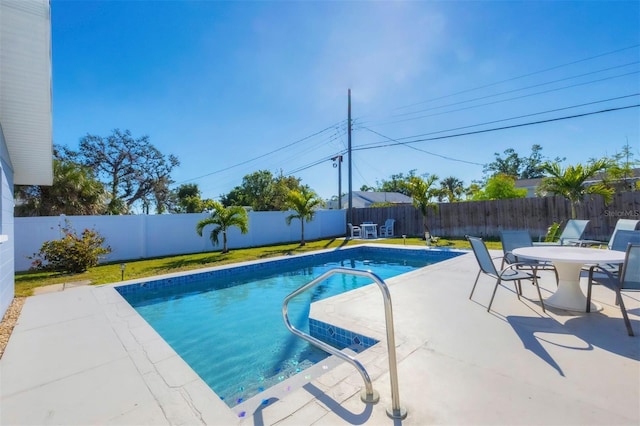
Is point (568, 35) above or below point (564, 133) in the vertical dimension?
above

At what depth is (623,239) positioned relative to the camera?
4.63 meters

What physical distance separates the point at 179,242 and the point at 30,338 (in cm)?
916

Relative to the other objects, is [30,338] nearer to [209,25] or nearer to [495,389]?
[495,389]

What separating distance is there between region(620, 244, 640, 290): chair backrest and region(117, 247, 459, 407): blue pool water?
→ 2.88m

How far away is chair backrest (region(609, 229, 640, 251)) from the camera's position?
14.3ft

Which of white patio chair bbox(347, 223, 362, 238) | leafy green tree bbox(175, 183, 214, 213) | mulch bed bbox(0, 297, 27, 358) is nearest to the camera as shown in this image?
mulch bed bbox(0, 297, 27, 358)

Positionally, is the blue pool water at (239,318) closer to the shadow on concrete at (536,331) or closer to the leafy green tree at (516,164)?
the shadow on concrete at (536,331)

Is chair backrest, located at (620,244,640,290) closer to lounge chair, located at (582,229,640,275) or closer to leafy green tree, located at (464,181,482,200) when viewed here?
lounge chair, located at (582,229,640,275)

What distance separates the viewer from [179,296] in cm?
654

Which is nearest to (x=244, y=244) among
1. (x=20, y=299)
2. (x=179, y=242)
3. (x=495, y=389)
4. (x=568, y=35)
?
(x=179, y=242)

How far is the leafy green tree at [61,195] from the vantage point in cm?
1271

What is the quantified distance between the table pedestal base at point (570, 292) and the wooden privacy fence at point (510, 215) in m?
10.4

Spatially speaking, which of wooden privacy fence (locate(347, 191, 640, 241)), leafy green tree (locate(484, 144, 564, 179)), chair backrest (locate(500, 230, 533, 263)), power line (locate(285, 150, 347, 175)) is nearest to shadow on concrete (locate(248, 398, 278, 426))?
chair backrest (locate(500, 230, 533, 263))

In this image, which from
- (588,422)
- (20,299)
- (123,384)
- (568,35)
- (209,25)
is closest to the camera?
(588,422)
